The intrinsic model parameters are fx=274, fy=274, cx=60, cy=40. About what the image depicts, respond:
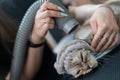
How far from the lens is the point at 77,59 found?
1013 mm

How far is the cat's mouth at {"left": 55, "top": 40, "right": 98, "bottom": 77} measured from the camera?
102 cm

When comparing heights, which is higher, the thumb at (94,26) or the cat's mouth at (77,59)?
the thumb at (94,26)

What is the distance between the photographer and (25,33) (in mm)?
1208

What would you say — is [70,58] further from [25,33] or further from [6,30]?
[6,30]

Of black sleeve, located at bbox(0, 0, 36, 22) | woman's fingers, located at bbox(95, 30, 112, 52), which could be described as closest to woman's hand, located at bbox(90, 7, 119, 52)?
woman's fingers, located at bbox(95, 30, 112, 52)

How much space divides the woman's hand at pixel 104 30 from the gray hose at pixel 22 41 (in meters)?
0.26

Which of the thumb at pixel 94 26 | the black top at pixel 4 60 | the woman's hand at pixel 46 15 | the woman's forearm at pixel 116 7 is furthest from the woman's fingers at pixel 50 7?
the black top at pixel 4 60

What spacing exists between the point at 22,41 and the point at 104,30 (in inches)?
14.9

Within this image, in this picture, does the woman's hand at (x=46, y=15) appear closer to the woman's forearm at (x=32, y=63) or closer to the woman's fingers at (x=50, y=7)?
the woman's fingers at (x=50, y=7)

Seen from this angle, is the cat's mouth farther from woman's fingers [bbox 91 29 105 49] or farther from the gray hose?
the gray hose

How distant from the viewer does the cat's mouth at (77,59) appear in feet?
3.34

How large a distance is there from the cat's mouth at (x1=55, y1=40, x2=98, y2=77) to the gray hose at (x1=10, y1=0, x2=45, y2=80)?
0.23m

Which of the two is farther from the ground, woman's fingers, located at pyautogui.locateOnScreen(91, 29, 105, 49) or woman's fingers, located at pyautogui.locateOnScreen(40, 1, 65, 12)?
woman's fingers, located at pyautogui.locateOnScreen(40, 1, 65, 12)

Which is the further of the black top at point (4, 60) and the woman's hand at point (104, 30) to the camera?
the black top at point (4, 60)
